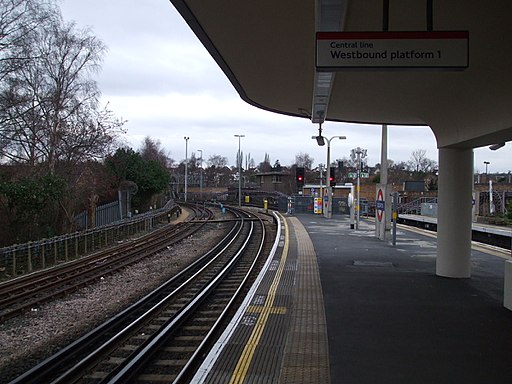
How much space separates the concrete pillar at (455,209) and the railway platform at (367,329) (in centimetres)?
42

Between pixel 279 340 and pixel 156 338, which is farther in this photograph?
pixel 156 338

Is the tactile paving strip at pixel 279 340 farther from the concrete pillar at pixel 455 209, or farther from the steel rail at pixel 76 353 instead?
the concrete pillar at pixel 455 209

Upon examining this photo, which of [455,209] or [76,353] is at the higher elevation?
[455,209]

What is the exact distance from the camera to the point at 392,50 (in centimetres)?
471

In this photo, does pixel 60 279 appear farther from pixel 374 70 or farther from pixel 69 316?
pixel 374 70

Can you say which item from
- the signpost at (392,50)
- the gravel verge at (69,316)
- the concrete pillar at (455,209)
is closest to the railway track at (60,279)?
the gravel verge at (69,316)

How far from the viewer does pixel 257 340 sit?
615cm

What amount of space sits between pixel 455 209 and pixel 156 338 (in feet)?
22.1

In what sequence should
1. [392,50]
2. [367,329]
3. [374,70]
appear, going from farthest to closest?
[367,329]
[374,70]
[392,50]

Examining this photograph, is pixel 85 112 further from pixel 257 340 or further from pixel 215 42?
pixel 257 340

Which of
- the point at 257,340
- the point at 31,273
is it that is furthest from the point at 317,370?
the point at 31,273

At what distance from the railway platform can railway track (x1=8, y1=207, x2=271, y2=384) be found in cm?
80

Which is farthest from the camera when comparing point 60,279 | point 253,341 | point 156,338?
point 60,279

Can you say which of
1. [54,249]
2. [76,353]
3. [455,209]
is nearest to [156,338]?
[76,353]
